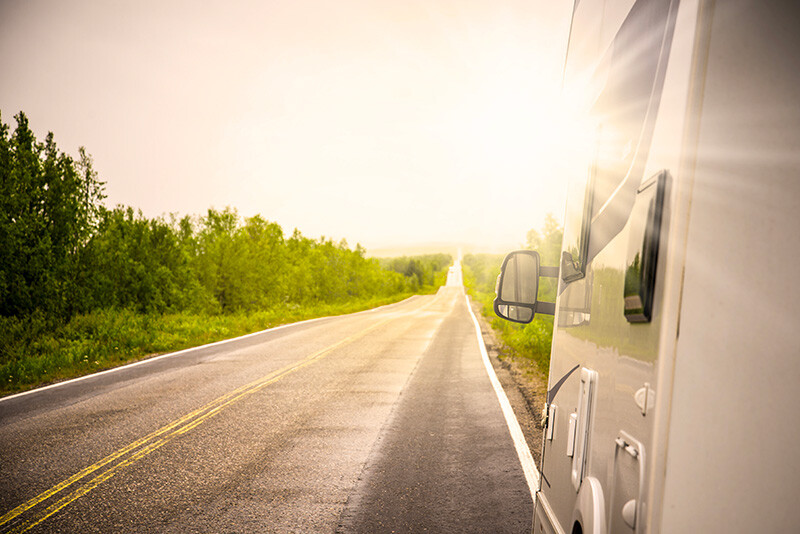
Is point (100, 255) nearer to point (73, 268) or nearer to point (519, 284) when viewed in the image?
point (73, 268)

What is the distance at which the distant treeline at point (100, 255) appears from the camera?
17.1 m

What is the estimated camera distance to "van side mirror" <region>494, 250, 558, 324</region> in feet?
9.14

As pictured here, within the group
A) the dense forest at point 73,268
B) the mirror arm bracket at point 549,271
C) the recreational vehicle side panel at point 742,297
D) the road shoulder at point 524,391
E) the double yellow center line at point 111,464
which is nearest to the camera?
the recreational vehicle side panel at point 742,297

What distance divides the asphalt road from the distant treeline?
28.6ft

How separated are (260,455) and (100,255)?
15.8 m

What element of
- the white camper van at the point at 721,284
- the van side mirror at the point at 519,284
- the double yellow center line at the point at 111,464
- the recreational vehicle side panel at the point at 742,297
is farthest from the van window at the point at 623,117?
the double yellow center line at the point at 111,464

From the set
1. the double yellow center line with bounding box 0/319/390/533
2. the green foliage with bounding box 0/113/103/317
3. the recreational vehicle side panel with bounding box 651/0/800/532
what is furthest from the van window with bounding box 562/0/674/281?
the green foliage with bounding box 0/113/103/317

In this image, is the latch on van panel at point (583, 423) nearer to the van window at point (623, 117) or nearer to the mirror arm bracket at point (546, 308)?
the van window at point (623, 117)

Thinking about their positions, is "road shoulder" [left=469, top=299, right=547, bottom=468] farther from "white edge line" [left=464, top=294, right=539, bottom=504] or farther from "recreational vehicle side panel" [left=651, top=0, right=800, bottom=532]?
"recreational vehicle side panel" [left=651, top=0, right=800, bottom=532]

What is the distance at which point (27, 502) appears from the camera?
4750 mm

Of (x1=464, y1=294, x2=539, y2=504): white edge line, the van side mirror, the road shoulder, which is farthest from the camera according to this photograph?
the road shoulder

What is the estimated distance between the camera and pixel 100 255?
62.5 ft

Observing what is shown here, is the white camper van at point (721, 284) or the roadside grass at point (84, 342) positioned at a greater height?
the white camper van at point (721, 284)

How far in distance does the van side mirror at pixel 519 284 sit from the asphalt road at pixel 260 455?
7.37ft
